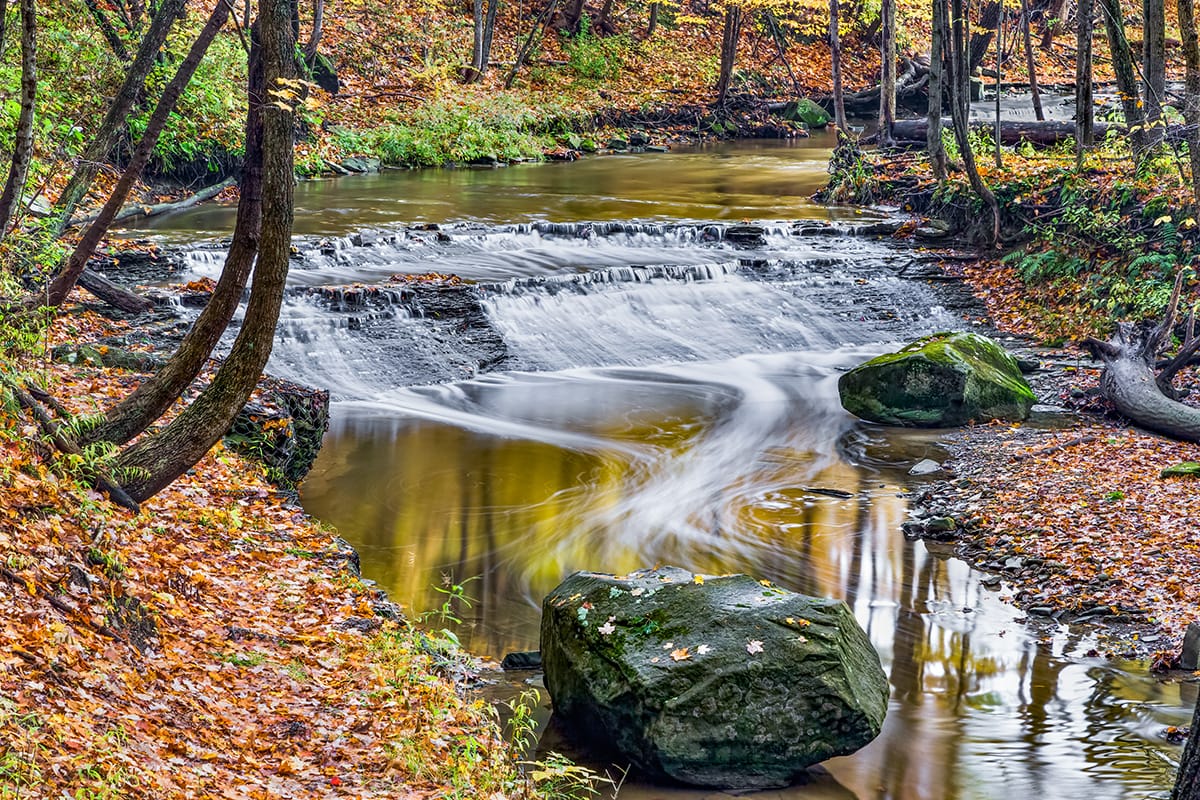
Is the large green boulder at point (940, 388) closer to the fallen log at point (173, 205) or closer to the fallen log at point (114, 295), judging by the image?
the fallen log at point (114, 295)

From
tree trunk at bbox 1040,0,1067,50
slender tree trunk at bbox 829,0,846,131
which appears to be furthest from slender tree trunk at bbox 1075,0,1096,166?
tree trunk at bbox 1040,0,1067,50

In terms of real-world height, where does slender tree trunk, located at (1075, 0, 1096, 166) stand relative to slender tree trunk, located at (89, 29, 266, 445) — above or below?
above

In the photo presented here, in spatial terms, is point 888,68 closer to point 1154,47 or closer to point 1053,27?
point 1154,47

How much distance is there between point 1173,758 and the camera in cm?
607

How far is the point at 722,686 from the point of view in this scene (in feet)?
19.4

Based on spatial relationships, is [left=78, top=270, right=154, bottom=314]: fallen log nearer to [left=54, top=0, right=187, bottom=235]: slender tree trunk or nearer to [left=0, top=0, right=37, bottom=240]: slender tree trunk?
[left=54, top=0, right=187, bottom=235]: slender tree trunk

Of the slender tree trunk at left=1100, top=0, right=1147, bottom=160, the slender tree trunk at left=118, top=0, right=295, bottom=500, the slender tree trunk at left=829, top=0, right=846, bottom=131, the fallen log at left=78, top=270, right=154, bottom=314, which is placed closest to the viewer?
the slender tree trunk at left=118, top=0, right=295, bottom=500

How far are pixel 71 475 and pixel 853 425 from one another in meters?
9.12

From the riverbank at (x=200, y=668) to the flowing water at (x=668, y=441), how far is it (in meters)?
1.08

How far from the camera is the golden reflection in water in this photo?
621 centimetres

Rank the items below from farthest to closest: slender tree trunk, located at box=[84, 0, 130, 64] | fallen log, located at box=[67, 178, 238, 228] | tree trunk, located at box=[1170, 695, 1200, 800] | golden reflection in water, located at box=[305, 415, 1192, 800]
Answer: fallen log, located at box=[67, 178, 238, 228]
slender tree trunk, located at box=[84, 0, 130, 64]
golden reflection in water, located at box=[305, 415, 1192, 800]
tree trunk, located at box=[1170, 695, 1200, 800]

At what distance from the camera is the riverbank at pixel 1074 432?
822 cm

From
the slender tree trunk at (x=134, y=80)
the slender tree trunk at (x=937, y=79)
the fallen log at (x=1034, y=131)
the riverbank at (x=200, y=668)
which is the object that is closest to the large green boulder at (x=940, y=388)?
the riverbank at (x=200, y=668)

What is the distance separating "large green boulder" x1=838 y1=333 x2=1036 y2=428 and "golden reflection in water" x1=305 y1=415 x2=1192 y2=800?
55.9 inches
